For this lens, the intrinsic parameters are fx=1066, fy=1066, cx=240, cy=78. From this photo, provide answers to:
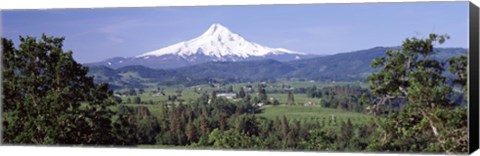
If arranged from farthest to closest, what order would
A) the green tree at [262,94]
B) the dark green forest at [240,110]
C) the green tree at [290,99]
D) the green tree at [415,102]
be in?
the green tree at [262,94] → the green tree at [290,99] → the dark green forest at [240,110] → the green tree at [415,102]

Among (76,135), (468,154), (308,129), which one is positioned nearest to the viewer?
(468,154)

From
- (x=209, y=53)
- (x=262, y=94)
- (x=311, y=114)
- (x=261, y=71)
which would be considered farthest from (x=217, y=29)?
(x=311, y=114)

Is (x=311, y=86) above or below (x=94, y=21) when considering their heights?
below

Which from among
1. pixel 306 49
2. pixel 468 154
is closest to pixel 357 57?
pixel 306 49

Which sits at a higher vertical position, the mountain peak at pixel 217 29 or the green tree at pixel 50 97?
the mountain peak at pixel 217 29

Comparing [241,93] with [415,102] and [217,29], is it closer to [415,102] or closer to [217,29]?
[217,29]

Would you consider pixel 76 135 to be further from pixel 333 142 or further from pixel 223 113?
pixel 333 142


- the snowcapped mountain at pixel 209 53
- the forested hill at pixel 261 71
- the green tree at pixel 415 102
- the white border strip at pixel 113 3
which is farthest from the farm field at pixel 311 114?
the white border strip at pixel 113 3

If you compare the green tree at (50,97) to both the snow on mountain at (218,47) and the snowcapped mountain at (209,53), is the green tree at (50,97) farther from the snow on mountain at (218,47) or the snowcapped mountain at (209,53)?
the snow on mountain at (218,47)
